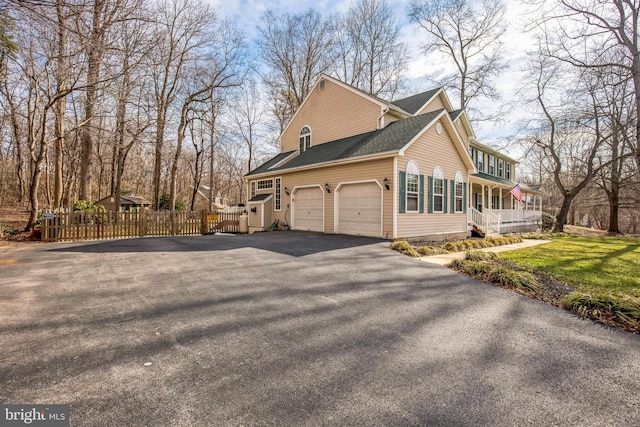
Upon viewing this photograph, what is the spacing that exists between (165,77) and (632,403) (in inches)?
1036

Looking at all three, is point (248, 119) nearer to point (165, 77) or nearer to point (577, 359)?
point (165, 77)

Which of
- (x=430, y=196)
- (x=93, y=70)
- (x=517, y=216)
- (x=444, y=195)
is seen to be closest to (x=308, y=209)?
(x=430, y=196)

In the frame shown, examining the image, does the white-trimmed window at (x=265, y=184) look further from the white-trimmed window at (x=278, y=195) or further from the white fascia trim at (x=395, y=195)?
the white fascia trim at (x=395, y=195)

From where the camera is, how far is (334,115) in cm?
1638

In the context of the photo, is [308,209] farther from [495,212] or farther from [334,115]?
[495,212]

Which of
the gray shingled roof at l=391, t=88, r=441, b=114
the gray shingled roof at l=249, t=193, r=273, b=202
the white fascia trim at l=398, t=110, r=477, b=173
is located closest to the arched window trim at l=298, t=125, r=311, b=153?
the gray shingled roof at l=249, t=193, r=273, b=202

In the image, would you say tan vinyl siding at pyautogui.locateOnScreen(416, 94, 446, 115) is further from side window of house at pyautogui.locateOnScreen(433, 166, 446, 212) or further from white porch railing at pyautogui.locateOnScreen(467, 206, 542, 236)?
white porch railing at pyautogui.locateOnScreen(467, 206, 542, 236)

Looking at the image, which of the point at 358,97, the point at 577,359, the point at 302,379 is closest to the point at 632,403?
the point at 577,359

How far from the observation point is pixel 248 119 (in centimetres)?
3200

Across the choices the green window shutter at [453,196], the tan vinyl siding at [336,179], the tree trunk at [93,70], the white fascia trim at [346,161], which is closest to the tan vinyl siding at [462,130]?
the green window shutter at [453,196]

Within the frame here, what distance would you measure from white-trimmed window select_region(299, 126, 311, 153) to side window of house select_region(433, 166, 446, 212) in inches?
311

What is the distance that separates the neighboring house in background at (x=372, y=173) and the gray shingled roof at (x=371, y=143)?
0.20 ft

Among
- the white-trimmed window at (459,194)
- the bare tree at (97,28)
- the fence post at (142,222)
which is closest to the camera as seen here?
the bare tree at (97,28)

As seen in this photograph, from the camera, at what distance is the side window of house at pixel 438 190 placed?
1291 cm
